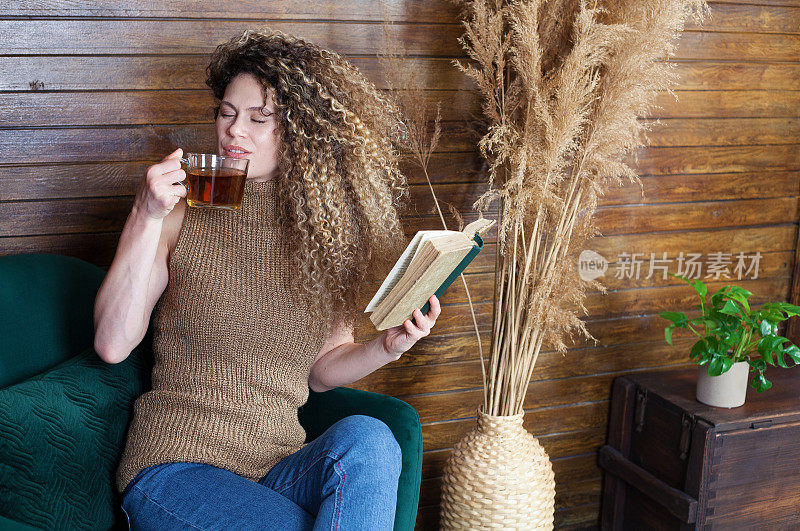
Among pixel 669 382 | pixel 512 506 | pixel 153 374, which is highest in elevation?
pixel 153 374

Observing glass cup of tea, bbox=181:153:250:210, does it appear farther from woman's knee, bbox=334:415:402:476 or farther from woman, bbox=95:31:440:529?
woman's knee, bbox=334:415:402:476

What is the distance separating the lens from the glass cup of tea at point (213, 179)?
50.8 inches

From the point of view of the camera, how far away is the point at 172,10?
5.90 feet

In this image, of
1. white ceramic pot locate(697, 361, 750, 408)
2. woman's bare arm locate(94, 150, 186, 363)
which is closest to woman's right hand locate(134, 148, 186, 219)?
woman's bare arm locate(94, 150, 186, 363)

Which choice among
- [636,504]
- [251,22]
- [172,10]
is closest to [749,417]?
[636,504]

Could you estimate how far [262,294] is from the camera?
4.89 feet

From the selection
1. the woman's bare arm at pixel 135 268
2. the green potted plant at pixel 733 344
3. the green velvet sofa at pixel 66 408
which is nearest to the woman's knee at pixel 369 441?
the green velvet sofa at pixel 66 408

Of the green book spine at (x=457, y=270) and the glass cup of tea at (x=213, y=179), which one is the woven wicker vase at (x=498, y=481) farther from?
the glass cup of tea at (x=213, y=179)

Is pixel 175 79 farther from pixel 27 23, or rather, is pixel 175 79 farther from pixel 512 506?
pixel 512 506

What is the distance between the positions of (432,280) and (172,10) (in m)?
0.99

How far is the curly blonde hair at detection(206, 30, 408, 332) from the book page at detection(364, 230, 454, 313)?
164mm

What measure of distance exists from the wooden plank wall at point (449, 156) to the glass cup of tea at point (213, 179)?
2.05 ft

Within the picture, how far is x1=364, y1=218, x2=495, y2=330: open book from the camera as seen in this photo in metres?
1.31

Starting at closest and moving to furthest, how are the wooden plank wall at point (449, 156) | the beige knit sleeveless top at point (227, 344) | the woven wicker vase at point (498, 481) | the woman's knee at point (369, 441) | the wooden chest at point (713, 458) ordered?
the woman's knee at point (369, 441)
the beige knit sleeveless top at point (227, 344)
the wooden plank wall at point (449, 156)
the woven wicker vase at point (498, 481)
the wooden chest at point (713, 458)
